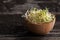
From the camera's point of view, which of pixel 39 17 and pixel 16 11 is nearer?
pixel 39 17

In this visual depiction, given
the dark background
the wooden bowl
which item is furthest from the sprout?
the dark background

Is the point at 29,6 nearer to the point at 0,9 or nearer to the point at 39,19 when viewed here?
the point at 0,9

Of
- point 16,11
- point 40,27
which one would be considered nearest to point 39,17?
point 40,27

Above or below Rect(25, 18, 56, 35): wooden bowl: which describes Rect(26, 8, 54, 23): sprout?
above

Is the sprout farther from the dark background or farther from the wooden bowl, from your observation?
the dark background

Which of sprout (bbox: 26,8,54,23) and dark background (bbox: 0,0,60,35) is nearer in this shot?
sprout (bbox: 26,8,54,23)

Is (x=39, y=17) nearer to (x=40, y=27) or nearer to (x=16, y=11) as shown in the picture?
(x=40, y=27)

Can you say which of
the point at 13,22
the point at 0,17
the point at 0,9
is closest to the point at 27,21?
the point at 13,22

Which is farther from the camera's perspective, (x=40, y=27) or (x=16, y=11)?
(x=16, y=11)

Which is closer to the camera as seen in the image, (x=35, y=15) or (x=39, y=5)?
(x=35, y=15)
